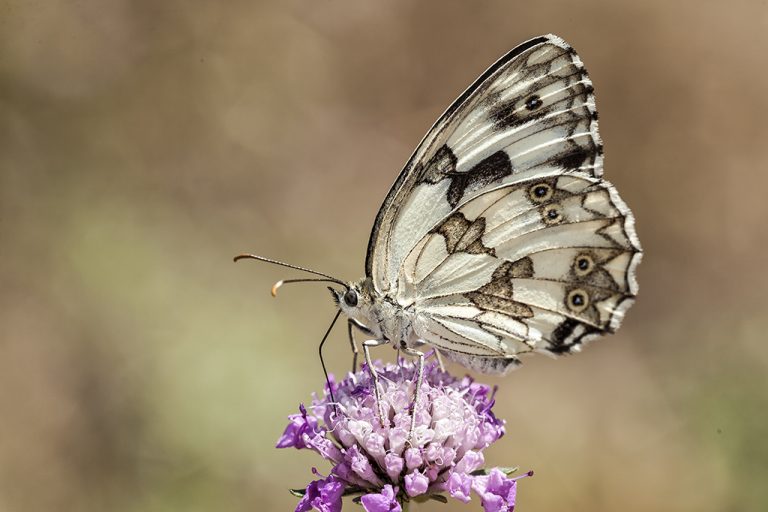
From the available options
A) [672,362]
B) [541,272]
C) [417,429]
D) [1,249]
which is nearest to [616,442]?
[672,362]

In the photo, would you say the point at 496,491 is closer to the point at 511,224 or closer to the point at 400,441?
the point at 400,441

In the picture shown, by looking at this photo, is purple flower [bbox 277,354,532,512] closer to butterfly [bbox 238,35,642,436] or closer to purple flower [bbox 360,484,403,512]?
purple flower [bbox 360,484,403,512]

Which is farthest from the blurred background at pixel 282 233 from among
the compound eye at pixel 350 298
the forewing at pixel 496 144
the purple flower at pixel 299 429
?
the forewing at pixel 496 144

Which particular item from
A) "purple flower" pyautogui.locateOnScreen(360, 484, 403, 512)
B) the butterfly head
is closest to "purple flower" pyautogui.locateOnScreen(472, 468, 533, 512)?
"purple flower" pyautogui.locateOnScreen(360, 484, 403, 512)

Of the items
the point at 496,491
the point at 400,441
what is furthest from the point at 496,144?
the point at 496,491

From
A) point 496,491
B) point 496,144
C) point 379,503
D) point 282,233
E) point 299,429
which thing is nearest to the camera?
point 379,503

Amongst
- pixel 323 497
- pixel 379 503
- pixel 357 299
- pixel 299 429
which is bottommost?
pixel 379 503

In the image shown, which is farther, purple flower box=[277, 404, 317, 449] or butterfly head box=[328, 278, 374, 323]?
butterfly head box=[328, 278, 374, 323]

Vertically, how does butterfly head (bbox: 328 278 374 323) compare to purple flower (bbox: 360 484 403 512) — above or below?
above
